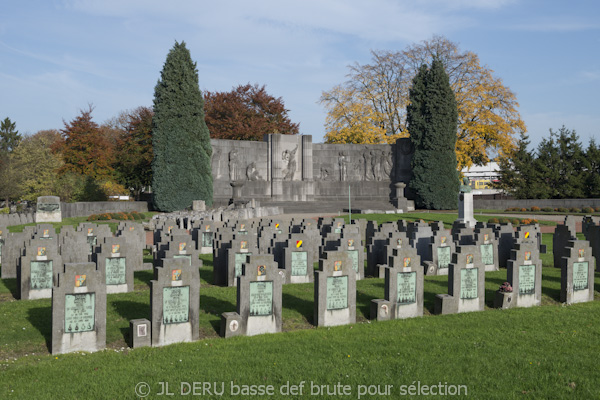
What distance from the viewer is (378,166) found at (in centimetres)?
4375

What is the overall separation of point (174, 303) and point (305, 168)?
35.4 meters

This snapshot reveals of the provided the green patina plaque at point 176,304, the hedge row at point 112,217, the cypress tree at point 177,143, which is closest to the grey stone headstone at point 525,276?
the green patina plaque at point 176,304

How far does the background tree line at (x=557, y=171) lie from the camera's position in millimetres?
42969

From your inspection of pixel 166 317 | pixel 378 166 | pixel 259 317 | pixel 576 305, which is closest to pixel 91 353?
pixel 166 317

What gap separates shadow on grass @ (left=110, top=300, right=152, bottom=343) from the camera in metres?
8.54

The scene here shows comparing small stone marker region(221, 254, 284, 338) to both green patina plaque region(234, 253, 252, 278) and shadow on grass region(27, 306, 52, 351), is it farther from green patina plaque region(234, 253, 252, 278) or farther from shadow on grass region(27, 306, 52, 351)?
green patina plaque region(234, 253, 252, 278)

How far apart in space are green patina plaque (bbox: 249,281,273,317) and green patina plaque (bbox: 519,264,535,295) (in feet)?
15.6

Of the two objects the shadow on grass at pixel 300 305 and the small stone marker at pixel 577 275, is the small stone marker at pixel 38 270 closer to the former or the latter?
the shadow on grass at pixel 300 305

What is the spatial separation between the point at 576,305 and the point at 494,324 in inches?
99.8

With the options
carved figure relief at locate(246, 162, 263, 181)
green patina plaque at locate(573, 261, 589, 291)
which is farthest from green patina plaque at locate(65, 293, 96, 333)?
carved figure relief at locate(246, 162, 263, 181)

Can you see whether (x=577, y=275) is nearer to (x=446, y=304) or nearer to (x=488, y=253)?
(x=446, y=304)

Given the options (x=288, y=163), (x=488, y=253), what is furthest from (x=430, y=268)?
(x=288, y=163)

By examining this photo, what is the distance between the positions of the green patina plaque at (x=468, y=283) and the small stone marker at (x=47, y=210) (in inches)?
945

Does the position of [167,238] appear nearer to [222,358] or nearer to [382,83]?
[222,358]
